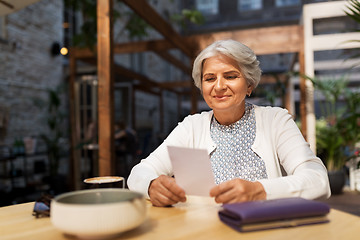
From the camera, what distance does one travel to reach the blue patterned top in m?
1.46

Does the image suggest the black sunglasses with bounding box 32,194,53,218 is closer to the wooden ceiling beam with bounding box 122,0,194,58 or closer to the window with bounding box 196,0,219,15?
the wooden ceiling beam with bounding box 122,0,194,58

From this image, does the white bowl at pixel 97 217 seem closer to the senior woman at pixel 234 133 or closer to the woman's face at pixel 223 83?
the senior woman at pixel 234 133

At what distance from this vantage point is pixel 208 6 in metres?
16.7

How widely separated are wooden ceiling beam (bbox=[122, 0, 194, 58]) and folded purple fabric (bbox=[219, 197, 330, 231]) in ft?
10.3

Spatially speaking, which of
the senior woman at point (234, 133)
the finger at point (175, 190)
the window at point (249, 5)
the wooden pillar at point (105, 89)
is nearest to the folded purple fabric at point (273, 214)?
the finger at point (175, 190)

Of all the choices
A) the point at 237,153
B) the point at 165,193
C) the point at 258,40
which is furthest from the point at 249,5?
the point at 165,193

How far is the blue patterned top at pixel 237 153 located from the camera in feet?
4.79

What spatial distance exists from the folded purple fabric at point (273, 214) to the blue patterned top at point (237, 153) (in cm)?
59

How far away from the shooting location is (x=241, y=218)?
0.77 metres

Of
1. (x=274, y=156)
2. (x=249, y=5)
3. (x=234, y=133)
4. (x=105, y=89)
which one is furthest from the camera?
(x=249, y=5)

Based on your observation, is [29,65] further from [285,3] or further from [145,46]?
[285,3]

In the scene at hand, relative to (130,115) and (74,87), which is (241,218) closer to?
(74,87)

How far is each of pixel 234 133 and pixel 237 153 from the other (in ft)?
0.34

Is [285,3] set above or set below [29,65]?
above
